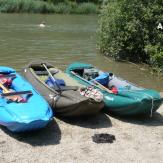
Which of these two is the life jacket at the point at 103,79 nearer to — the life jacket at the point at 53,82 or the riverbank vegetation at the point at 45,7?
the life jacket at the point at 53,82

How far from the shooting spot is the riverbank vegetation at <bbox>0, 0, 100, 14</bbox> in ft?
152

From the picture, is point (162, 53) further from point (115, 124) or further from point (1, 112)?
point (1, 112)

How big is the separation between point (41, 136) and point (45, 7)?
42.3 m

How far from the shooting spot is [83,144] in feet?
29.2

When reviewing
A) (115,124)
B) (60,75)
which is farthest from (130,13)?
(115,124)

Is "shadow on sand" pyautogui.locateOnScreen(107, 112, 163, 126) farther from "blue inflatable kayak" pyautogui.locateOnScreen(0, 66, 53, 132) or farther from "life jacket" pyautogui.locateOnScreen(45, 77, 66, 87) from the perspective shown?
"blue inflatable kayak" pyautogui.locateOnScreen(0, 66, 53, 132)

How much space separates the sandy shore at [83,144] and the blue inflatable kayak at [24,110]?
36 centimetres

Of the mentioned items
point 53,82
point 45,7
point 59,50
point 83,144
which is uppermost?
point 53,82

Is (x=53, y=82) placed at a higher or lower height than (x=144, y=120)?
higher

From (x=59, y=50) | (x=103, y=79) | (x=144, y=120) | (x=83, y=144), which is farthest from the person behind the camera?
(x=59, y=50)

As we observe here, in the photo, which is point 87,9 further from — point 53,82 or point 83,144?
point 83,144

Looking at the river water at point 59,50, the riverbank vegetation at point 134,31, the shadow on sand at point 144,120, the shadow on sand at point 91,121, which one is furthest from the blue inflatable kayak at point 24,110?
the riverbank vegetation at point 134,31

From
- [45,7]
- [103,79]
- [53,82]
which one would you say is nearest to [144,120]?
[103,79]

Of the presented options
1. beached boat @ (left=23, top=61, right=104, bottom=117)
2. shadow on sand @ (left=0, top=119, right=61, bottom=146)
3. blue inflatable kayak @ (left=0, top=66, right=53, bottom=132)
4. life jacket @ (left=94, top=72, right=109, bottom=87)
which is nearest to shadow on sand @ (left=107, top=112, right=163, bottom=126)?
beached boat @ (left=23, top=61, right=104, bottom=117)
